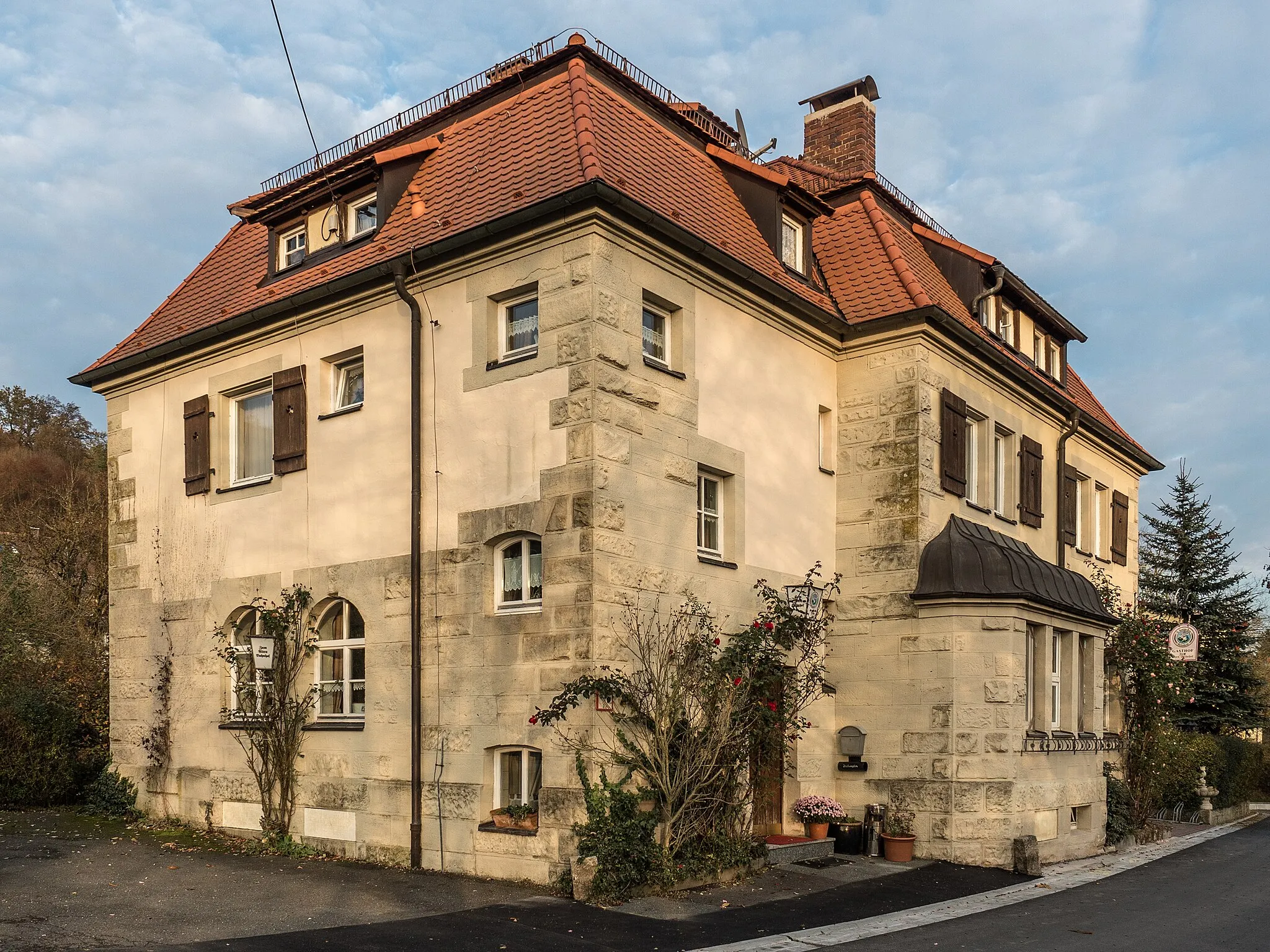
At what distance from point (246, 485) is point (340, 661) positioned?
301 cm

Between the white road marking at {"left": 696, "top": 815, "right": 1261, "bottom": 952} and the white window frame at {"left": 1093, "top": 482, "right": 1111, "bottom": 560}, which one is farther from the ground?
the white window frame at {"left": 1093, "top": 482, "right": 1111, "bottom": 560}

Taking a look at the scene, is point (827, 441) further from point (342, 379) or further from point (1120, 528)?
point (1120, 528)

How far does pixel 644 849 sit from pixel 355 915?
285 centimetres

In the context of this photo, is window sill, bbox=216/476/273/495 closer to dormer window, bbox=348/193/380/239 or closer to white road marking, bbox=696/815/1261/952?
dormer window, bbox=348/193/380/239

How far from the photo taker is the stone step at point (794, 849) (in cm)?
1455

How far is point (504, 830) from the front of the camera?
13.1 metres


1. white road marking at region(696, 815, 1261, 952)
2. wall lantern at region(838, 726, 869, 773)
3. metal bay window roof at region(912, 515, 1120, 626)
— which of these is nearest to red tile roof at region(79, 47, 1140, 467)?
metal bay window roof at region(912, 515, 1120, 626)

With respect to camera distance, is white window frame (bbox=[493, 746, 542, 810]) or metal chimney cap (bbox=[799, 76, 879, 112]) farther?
metal chimney cap (bbox=[799, 76, 879, 112])

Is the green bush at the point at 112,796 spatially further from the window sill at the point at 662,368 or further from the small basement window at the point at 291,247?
the window sill at the point at 662,368

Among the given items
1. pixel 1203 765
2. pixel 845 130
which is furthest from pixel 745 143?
pixel 1203 765

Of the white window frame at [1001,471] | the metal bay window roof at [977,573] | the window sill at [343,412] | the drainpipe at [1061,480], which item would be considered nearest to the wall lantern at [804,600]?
the metal bay window roof at [977,573]

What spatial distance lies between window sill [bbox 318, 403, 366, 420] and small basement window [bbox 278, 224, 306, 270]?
289cm

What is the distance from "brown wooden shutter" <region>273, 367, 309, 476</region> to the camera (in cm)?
1602

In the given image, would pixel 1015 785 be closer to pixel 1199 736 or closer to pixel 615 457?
pixel 615 457
